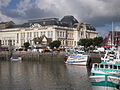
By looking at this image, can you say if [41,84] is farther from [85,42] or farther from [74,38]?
[74,38]

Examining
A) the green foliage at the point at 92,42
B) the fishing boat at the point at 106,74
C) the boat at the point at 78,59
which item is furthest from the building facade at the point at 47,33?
the fishing boat at the point at 106,74

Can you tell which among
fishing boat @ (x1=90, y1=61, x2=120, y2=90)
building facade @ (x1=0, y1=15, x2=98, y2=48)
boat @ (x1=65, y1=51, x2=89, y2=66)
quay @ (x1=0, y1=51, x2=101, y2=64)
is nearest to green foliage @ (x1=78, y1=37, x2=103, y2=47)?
building facade @ (x1=0, y1=15, x2=98, y2=48)

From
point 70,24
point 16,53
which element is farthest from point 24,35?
point 16,53

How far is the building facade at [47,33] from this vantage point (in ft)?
474

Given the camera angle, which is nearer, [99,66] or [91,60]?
[99,66]

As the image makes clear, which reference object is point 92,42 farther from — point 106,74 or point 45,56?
point 106,74

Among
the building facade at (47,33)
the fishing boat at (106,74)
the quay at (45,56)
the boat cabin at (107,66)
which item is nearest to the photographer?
the fishing boat at (106,74)

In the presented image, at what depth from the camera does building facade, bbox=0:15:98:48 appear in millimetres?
144337

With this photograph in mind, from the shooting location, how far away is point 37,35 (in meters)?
150

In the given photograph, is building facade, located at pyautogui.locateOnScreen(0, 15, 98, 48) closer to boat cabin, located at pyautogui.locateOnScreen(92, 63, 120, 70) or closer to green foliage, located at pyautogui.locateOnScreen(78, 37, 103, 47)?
green foliage, located at pyautogui.locateOnScreen(78, 37, 103, 47)

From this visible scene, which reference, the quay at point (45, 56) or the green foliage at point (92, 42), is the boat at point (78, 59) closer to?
the quay at point (45, 56)

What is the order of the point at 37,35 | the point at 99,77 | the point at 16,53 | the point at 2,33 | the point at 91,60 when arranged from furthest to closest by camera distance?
the point at 2,33 → the point at 37,35 → the point at 16,53 → the point at 91,60 → the point at 99,77

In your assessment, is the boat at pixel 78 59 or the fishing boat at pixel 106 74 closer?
the fishing boat at pixel 106 74

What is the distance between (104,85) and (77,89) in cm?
484
